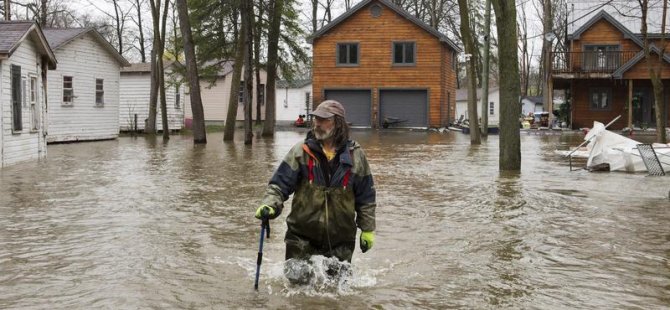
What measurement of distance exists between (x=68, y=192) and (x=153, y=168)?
4910 millimetres

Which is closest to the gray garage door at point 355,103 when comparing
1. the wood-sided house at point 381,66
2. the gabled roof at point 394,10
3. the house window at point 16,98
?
the wood-sided house at point 381,66

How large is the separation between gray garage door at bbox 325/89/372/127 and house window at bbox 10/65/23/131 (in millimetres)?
27675

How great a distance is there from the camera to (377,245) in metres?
8.40

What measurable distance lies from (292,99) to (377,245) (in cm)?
5740

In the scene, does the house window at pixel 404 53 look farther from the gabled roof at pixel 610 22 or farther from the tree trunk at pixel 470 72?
the tree trunk at pixel 470 72

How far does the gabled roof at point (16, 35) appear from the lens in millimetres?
17619

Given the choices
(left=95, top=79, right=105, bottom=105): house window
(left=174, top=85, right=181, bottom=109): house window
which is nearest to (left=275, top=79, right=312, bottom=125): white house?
(left=174, top=85, right=181, bottom=109): house window

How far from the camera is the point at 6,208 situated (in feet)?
36.1

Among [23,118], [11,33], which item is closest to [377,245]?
[11,33]

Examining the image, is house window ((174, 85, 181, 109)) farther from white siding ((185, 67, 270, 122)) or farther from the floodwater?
the floodwater

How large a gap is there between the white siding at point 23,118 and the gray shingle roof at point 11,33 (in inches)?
17.1

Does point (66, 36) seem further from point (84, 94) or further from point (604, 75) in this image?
point (604, 75)

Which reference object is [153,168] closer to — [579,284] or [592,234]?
[592,234]

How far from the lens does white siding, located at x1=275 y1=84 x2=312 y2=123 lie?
213 ft
